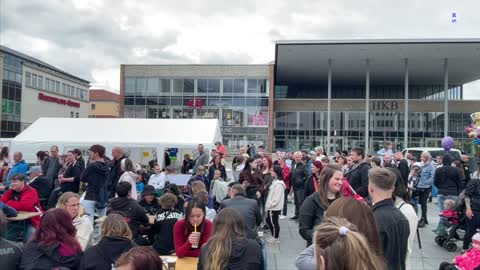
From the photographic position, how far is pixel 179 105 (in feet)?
135

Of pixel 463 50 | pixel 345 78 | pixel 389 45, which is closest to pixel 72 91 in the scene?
pixel 345 78

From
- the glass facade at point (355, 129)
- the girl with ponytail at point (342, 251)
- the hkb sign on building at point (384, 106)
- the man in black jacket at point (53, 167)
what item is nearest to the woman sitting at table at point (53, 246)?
the girl with ponytail at point (342, 251)

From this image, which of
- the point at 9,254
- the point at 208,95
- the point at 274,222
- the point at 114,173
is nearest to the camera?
the point at 9,254

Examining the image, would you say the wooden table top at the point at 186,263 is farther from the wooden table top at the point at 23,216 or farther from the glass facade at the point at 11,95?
the glass facade at the point at 11,95

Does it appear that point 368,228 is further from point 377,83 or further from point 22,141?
point 377,83

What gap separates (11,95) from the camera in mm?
47312

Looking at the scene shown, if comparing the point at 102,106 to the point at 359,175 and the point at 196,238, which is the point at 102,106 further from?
the point at 196,238

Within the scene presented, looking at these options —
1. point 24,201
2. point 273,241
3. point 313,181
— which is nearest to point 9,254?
point 24,201

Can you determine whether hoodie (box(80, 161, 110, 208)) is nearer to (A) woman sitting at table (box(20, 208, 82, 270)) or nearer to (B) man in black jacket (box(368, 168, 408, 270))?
(A) woman sitting at table (box(20, 208, 82, 270))

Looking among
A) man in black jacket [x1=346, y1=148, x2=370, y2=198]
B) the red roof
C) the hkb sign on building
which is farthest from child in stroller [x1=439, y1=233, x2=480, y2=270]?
the red roof

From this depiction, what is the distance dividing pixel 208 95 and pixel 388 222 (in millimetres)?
38103

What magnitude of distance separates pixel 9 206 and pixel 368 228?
6206 millimetres

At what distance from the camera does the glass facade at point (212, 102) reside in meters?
40.2

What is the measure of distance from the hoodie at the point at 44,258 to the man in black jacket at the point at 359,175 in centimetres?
513
